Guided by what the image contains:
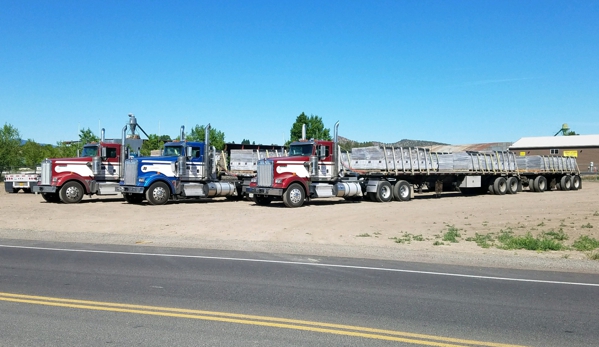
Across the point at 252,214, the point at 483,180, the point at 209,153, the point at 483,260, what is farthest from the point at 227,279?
the point at 483,180

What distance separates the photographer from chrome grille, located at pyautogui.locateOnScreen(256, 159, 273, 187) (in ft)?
89.7

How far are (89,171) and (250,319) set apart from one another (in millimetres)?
24210

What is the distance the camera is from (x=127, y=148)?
98.4 feet

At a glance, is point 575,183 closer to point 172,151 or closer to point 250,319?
point 172,151

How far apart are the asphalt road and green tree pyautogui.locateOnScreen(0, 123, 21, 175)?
172 feet

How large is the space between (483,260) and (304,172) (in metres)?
15.7

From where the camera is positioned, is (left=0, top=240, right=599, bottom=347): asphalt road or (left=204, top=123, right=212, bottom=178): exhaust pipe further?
(left=204, top=123, right=212, bottom=178): exhaust pipe

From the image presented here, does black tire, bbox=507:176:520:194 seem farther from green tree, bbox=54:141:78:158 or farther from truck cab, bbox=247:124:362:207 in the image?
green tree, bbox=54:141:78:158

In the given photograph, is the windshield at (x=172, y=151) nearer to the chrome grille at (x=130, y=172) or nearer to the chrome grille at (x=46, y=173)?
the chrome grille at (x=130, y=172)

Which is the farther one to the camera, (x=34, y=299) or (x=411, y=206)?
(x=411, y=206)

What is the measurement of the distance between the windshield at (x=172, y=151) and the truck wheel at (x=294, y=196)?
613 cm

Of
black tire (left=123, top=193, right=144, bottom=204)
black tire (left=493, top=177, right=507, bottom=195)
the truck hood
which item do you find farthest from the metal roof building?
black tire (left=123, top=193, right=144, bottom=204)

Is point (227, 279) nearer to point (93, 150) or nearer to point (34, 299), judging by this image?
point (34, 299)

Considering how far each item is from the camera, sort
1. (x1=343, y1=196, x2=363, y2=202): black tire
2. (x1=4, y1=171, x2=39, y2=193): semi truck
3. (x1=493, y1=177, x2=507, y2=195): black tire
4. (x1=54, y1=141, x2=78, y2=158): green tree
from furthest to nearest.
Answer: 1. (x1=54, y1=141, x2=78, y2=158): green tree
2. (x1=493, y1=177, x2=507, y2=195): black tire
3. (x1=4, y1=171, x2=39, y2=193): semi truck
4. (x1=343, y1=196, x2=363, y2=202): black tire
